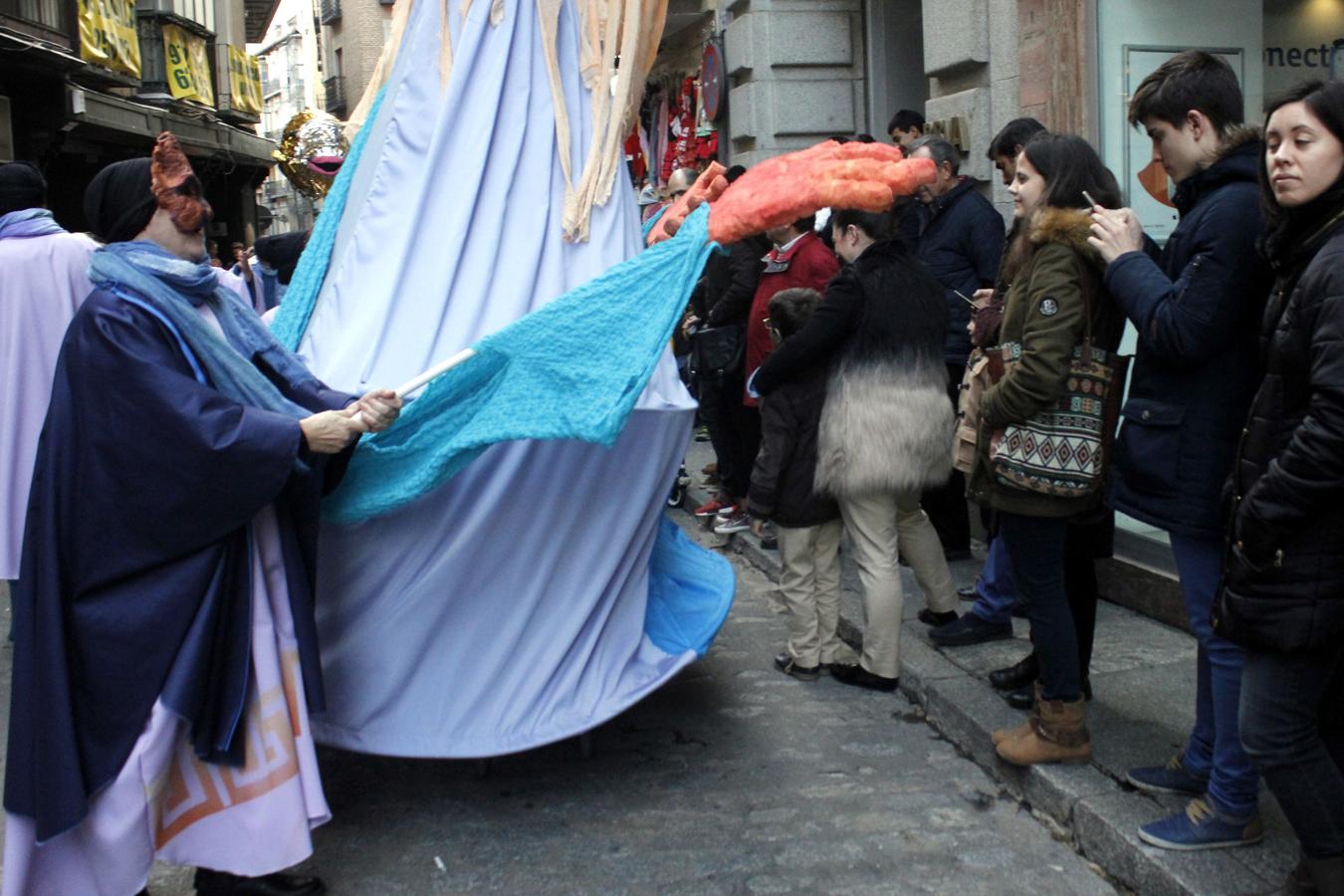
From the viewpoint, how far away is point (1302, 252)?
2.80 meters

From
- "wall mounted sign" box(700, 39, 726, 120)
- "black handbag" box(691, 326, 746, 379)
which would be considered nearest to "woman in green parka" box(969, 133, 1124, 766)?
"black handbag" box(691, 326, 746, 379)

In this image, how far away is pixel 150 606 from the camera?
3252 millimetres

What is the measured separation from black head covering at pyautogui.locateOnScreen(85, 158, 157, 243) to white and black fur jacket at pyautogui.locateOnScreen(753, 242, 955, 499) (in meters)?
2.24

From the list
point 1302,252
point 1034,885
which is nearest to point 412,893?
point 1034,885

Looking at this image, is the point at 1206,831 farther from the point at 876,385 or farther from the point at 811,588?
the point at 811,588

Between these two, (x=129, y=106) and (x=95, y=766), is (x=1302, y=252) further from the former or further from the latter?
(x=129, y=106)

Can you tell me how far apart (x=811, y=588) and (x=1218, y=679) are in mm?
1988

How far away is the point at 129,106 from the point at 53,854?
1676cm

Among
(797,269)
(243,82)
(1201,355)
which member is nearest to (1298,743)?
(1201,355)

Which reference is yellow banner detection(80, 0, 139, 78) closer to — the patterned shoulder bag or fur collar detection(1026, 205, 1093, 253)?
fur collar detection(1026, 205, 1093, 253)

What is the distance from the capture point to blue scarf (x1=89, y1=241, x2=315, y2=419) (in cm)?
327

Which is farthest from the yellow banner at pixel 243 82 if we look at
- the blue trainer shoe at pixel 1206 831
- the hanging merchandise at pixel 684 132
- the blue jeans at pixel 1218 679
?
the blue trainer shoe at pixel 1206 831

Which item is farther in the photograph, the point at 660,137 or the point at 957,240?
the point at 660,137

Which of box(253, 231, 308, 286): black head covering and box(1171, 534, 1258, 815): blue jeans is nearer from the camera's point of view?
box(1171, 534, 1258, 815): blue jeans
